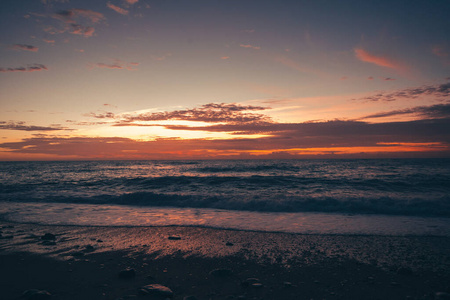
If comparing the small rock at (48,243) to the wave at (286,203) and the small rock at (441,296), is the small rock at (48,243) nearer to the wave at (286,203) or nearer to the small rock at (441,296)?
the wave at (286,203)

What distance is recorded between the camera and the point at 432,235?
754 centimetres

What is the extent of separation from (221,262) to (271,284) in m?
1.41

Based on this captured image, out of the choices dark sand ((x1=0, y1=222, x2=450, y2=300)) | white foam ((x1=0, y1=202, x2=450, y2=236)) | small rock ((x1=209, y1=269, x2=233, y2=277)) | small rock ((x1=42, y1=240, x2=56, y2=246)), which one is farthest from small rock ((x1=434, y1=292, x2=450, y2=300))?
small rock ((x1=42, y1=240, x2=56, y2=246))

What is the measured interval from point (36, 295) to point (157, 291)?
1.94 meters

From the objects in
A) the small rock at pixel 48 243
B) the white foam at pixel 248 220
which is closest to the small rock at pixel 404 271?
the white foam at pixel 248 220

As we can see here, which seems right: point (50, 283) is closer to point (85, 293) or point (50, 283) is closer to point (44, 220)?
point (85, 293)

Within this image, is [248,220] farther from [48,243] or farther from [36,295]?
[36,295]

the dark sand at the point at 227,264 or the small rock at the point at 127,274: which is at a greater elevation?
the small rock at the point at 127,274

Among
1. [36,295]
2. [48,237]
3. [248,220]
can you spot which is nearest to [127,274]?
[36,295]

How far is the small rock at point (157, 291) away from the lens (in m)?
3.96

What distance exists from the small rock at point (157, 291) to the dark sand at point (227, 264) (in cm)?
10

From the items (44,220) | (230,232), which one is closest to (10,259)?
(44,220)

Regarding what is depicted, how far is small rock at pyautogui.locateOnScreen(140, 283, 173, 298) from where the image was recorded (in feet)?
13.0

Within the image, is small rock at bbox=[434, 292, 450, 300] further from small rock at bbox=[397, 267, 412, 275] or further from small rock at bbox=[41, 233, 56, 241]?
small rock at bbox=[41, 233, 56, 241]
